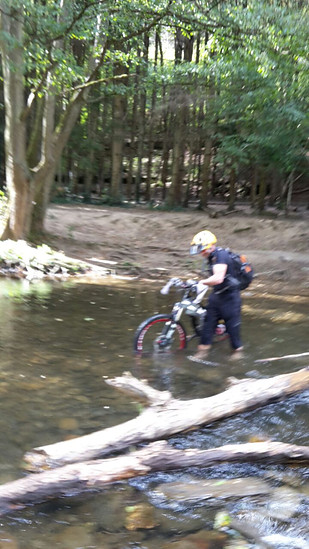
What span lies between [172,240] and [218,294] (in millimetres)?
14934

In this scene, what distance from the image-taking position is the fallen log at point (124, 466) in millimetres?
3816

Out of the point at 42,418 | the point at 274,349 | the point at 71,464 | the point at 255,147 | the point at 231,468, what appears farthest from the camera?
the point at 255,147

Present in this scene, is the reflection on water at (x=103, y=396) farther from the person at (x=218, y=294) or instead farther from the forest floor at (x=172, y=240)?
the forest floor at (x=172, y=240)

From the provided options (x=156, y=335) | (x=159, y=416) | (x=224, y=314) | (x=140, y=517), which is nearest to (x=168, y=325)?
(x=156, y=335)

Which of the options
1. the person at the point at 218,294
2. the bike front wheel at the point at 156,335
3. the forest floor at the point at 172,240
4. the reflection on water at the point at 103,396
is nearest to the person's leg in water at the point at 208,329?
the person at the point at 218,294

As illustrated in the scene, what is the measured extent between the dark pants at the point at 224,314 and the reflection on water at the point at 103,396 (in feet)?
1.37

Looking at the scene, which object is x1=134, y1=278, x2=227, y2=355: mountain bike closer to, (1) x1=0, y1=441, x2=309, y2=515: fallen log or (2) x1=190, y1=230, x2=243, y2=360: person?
(2) x1=190, y1=230, x2=243, y2=360: person

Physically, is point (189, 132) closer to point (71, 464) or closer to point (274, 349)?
point (274, 349)

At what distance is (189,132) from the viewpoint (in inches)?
1127

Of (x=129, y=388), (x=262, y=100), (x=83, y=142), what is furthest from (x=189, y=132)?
(x=129, y=388)

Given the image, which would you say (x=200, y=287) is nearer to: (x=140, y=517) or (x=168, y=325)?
(x=168, y=325)

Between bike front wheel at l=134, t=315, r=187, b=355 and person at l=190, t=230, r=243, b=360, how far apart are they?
480 millimetres

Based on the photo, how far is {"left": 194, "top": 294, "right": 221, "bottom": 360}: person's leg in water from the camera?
7930 mm

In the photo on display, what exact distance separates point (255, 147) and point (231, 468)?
1968 cm
